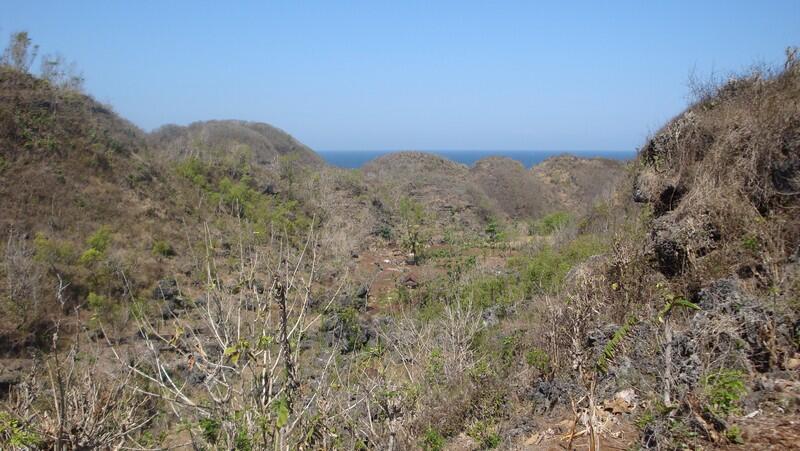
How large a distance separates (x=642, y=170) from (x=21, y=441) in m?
8.89

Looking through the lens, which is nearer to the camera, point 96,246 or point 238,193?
point 96,246

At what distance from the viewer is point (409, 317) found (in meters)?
8.38

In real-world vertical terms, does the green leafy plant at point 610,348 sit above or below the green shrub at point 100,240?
above

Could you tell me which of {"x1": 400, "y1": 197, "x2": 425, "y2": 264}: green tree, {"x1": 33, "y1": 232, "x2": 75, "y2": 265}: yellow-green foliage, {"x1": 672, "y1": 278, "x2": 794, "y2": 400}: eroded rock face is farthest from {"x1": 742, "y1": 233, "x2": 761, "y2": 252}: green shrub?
{"x1": 400, "y1": 197, "x2": 425, "y2": 264}: green tree

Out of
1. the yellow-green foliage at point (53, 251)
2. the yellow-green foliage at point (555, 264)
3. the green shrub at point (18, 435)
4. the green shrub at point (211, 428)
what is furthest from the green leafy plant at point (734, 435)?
the yellow-green foliage at point (53, 251)

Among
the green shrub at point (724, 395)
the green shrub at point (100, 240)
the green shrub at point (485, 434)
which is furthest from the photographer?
the green shrub at point (100, 240)

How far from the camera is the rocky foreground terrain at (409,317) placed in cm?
325

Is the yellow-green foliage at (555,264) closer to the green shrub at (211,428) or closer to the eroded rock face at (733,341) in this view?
the eroded rock face at (733,341)

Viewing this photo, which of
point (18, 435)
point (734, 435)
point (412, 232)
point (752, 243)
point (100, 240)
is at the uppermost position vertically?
point (752, 243)

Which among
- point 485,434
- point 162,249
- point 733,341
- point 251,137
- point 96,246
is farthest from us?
point 251,137

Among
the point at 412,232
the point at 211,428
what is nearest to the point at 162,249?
the point at 412,232

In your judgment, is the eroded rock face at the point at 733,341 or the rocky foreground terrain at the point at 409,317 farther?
the eroded rock face at the point at 733,341

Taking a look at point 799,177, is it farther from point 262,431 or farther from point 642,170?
point 262,431

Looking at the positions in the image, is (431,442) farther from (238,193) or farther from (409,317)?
(238,193)
